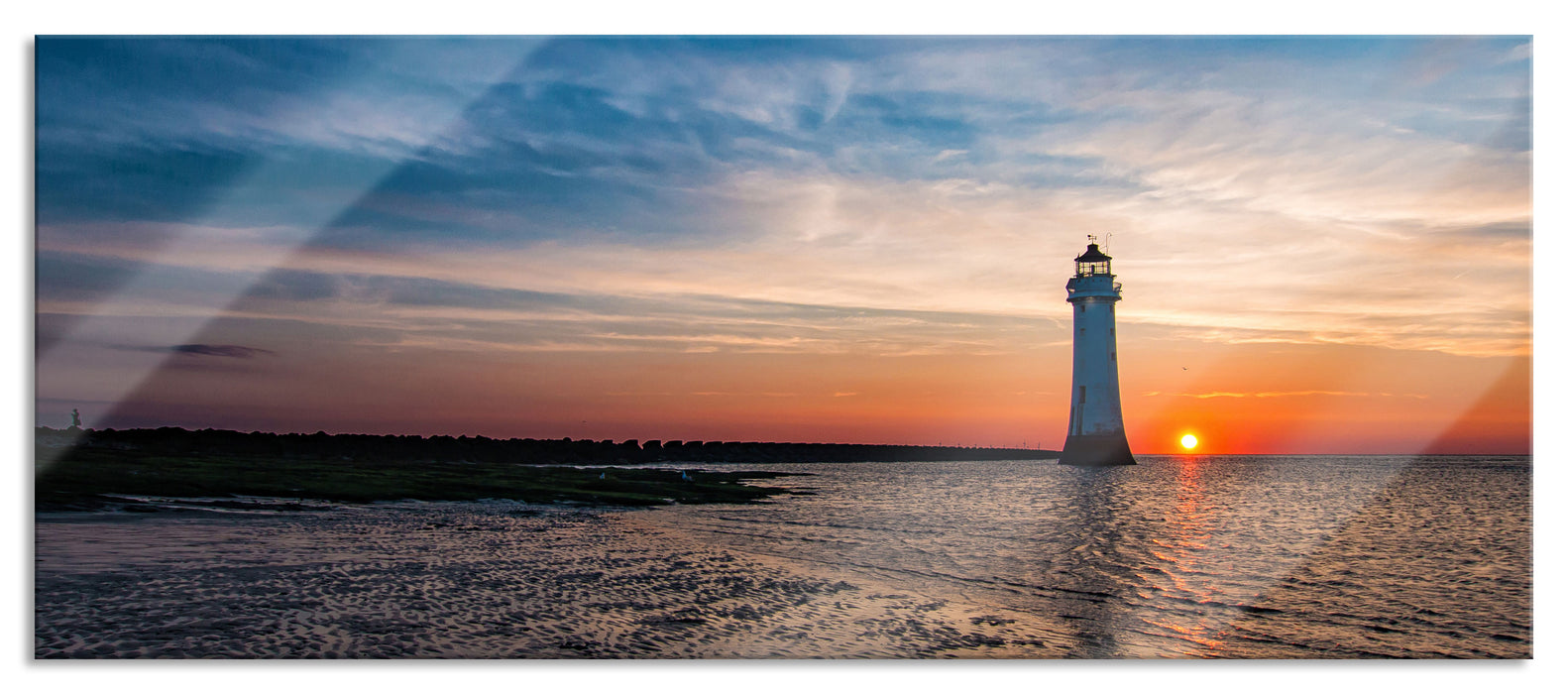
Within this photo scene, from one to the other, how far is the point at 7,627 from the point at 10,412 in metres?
2.23

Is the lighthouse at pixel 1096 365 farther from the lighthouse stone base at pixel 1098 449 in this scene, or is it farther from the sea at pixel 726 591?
the sea at pixel 726 591

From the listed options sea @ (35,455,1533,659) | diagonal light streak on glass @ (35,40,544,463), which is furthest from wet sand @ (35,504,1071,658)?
diagonal light streak on glass @ (35,40,544,463)

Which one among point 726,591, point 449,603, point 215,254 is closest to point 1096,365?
point 726,591

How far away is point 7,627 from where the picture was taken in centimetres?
965

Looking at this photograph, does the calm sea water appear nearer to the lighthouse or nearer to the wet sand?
the wet sand

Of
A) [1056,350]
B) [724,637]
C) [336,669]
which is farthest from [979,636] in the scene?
[1056,350]

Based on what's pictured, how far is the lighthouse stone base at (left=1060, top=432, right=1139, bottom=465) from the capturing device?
63500mm

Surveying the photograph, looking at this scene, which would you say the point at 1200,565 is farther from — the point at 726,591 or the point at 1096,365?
the point at 1096,365

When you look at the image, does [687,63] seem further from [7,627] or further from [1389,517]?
[1389,517]

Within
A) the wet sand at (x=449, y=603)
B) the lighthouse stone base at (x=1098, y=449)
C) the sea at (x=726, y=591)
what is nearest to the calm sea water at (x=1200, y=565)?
the sea at (x=726, y=591)

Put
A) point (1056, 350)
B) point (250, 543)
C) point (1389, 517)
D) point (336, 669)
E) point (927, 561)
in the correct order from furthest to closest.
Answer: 1. point (1056, 350)
2. point (1389, 517)
3. point (927, 561)
4. point (250, 543)
5. point (336, 669)

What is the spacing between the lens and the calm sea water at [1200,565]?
1288 centimetres

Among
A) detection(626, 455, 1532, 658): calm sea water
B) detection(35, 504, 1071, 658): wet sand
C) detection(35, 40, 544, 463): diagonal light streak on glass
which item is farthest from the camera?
detection(626, 455, 1532, 658): calm sea water

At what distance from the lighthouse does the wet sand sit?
49.5 meters
